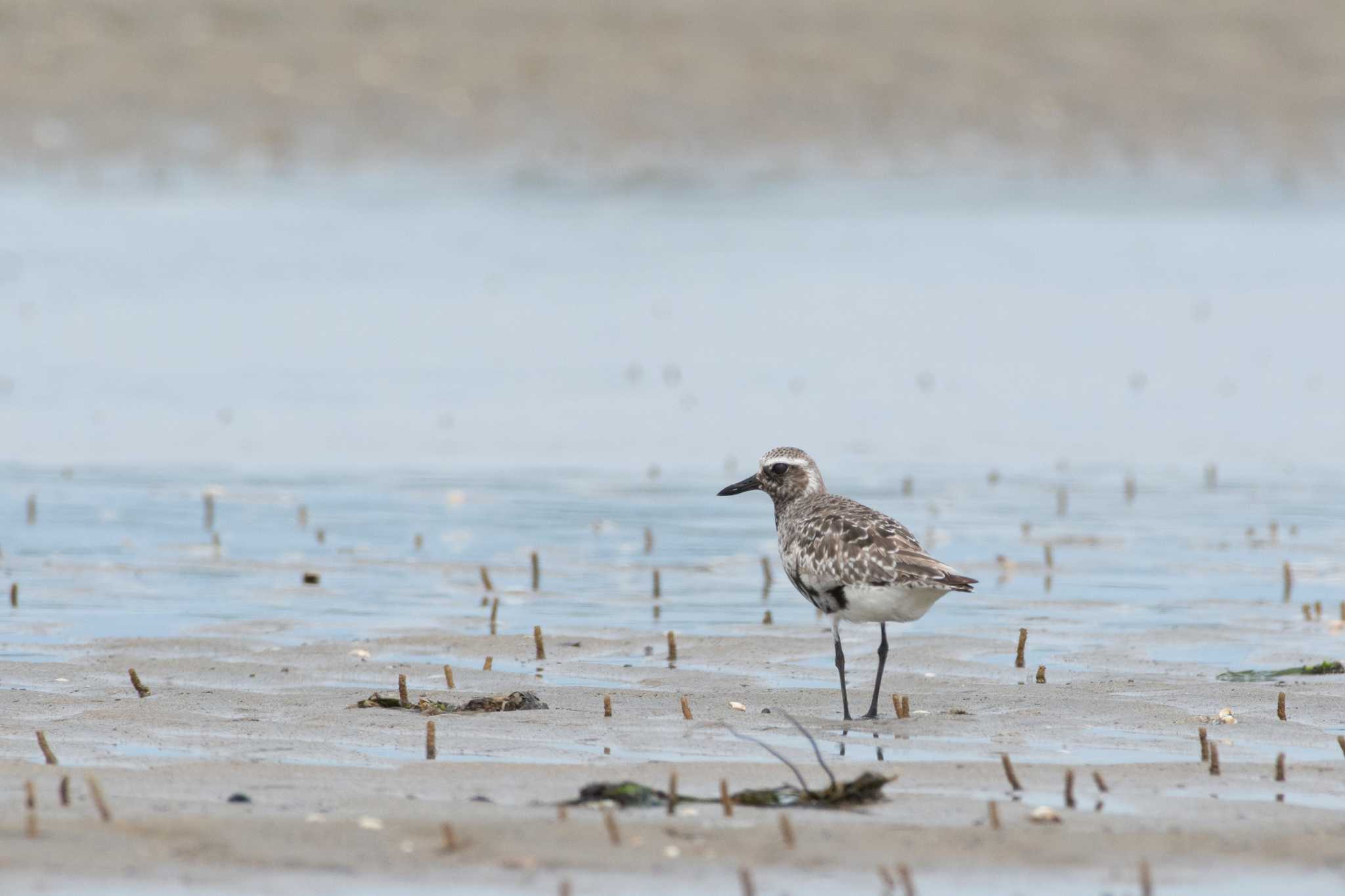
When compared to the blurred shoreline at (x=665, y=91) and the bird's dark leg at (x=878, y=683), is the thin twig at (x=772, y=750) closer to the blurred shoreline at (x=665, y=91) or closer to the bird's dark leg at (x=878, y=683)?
the bird's dark leg at (x=878, y=683)

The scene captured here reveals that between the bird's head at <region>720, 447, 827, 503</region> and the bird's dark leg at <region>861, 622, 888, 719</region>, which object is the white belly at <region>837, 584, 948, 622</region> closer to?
the bird's dark leg at <region>861, 622, 888, 719</region>

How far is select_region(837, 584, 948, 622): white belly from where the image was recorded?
11.7 m

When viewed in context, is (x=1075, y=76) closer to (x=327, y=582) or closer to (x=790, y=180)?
(x=790, y=180)

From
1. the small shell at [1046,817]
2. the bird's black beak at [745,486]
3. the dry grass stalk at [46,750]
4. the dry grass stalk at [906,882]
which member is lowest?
the dry grass stalk at [906,882]

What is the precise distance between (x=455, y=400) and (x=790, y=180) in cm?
1946

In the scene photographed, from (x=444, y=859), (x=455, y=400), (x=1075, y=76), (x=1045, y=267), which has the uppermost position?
(x=1075, y=76)

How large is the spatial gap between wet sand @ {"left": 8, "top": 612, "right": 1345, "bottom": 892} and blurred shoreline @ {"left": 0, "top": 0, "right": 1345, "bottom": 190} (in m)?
31.1

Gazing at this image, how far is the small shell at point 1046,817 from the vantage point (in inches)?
347

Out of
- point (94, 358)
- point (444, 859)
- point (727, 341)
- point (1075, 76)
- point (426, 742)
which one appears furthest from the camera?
point (1075, 76)

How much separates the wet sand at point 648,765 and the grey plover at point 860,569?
0.55 m

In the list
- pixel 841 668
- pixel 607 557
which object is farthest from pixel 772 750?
pixel 607 557

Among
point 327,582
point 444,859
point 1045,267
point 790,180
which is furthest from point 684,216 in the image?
point 444,859

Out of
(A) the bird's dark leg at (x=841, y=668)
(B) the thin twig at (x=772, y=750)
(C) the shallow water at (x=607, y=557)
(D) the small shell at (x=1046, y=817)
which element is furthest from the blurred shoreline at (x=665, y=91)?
(D) the small shell at (x=1046, y=817)

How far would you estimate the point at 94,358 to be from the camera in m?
28.0
